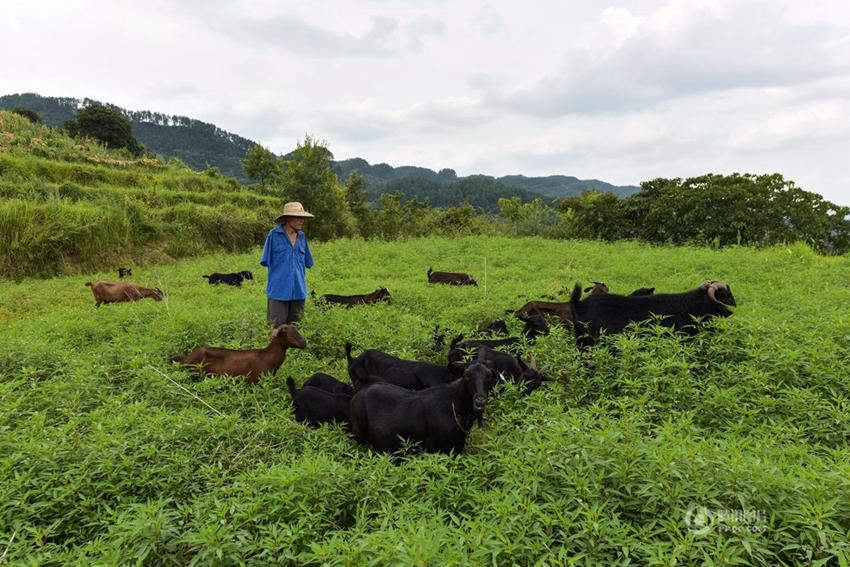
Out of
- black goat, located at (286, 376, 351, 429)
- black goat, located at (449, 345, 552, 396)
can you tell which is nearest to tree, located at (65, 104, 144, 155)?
black goat, located at (286, 376, 351, 429)

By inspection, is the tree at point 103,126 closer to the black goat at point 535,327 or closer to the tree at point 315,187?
the tree at point 315,187

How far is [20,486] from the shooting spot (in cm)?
299

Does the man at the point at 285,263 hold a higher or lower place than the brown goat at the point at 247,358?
higher

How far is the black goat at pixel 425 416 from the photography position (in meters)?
3.97

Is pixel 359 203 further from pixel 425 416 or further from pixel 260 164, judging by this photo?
pixel 425 416

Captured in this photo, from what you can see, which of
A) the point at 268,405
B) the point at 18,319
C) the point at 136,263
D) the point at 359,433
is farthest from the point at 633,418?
the point at 136,263

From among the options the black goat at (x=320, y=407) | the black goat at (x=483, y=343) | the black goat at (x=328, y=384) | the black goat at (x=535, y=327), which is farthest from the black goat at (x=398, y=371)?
the black goat at (x=535, y=327)

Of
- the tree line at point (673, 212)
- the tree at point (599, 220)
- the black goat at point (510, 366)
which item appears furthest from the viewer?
the tree at point (599, 220)

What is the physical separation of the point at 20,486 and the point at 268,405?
201 centimetres

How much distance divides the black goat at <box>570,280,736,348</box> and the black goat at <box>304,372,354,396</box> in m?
2.82

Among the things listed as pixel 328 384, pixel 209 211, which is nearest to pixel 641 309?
pixel 328 384

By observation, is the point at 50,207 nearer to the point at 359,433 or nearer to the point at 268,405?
the point at 268,405

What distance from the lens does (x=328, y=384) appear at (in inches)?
204

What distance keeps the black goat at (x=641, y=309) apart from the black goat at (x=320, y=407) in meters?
2.94
